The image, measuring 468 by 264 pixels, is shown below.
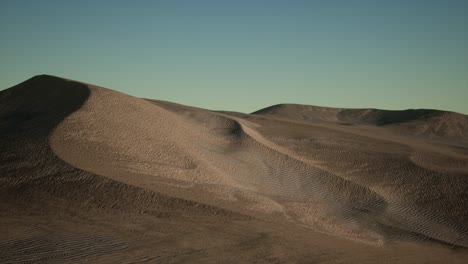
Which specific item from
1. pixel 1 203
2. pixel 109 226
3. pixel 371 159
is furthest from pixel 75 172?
pixel 371 159

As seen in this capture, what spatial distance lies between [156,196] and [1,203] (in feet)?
16.4

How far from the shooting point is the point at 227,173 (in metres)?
24.2

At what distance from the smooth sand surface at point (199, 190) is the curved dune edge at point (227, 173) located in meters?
0.10

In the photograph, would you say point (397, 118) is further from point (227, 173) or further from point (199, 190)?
point (199, 190)

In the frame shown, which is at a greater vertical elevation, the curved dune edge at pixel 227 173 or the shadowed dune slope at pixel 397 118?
the shadowed dune slope at pixel 397 118

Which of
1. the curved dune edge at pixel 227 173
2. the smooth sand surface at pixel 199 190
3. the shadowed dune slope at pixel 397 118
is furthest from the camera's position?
the shadowed dune slope at pixel 397 118

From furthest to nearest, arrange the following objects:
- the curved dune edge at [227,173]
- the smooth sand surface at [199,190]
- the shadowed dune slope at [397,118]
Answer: the shadowed dune slope at [397,118]
the curved dune edge at [227,173]
the smooth sand surface at [199,190]

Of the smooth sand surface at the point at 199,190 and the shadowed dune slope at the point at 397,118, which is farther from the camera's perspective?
the shadowed dune slope at the point at 397,118

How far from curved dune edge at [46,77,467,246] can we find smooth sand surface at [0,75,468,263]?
10 centimetres

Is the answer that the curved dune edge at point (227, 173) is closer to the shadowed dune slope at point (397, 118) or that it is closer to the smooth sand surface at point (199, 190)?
the smooth sand surface at point (199, 190)

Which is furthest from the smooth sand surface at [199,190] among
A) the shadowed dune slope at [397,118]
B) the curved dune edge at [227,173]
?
the shadowed dune slope at [397,118]

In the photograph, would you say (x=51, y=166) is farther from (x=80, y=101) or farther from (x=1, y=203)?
(x=80, y=101)

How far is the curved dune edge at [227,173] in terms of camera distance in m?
20.1

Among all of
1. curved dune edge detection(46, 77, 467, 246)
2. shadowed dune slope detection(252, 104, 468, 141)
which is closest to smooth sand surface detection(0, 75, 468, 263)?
curved dune edge detection(46, 77, 467, 246)
